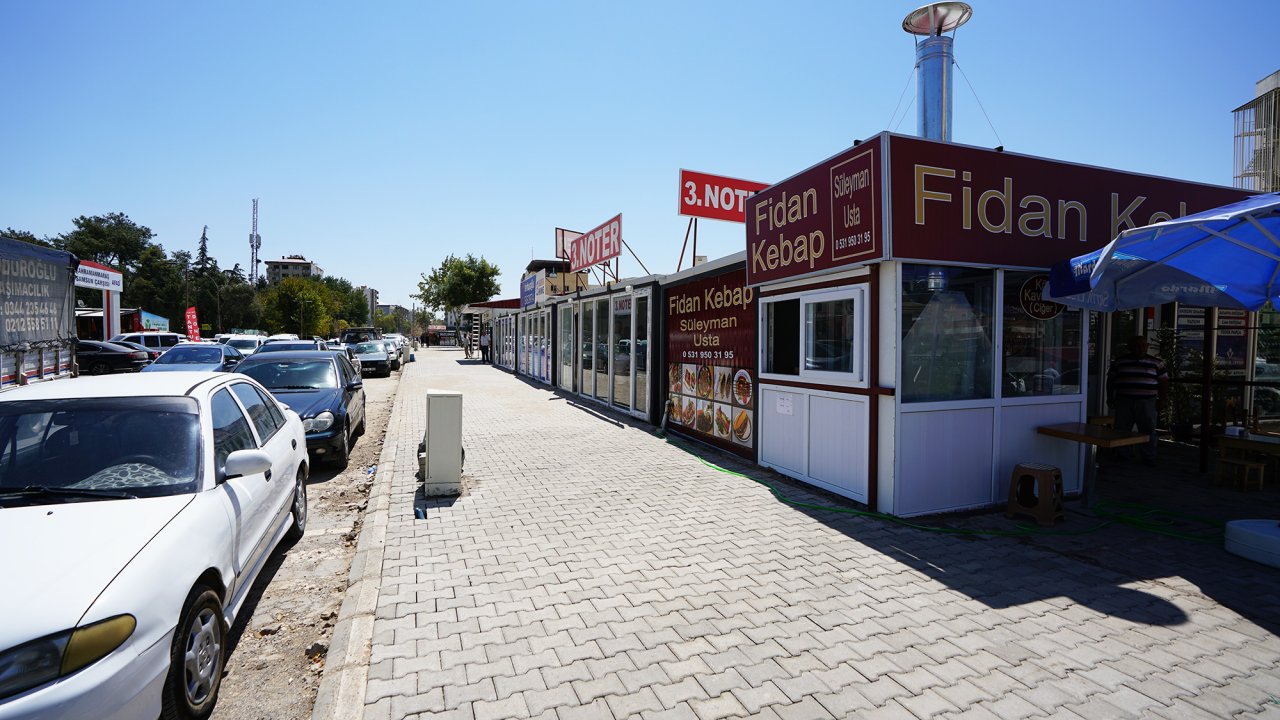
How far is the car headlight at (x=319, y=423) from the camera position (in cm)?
779

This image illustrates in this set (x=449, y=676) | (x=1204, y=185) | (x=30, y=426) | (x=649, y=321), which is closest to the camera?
(x=449, y=676)

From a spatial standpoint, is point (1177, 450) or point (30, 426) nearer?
point (30, 426)

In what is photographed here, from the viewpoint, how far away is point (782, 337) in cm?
751

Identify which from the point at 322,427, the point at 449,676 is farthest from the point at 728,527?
the point at 322,427

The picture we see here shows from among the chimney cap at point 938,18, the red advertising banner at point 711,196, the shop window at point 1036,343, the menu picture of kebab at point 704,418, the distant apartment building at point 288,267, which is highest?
the distant apartment building at point 288,267

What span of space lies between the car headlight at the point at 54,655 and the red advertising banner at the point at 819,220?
19.0 feet

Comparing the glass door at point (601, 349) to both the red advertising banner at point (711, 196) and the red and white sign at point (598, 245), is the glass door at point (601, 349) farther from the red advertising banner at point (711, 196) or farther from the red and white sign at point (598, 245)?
the red advertising banner at point (711, 196)

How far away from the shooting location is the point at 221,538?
10.6ft

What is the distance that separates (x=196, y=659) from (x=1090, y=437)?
23.0 feet

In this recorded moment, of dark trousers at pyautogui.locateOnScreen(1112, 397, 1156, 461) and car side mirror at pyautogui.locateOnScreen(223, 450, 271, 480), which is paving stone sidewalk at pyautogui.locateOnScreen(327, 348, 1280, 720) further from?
dark trousers at pyautogui.locateOnScreen(1112, 397, 1156, 461)

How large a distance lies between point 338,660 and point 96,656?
52.1 inches

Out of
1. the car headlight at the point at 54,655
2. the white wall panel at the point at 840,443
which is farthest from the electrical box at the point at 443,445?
the car headlight at the point at 54,655

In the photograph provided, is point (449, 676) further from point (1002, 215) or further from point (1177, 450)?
point (1177, 450)

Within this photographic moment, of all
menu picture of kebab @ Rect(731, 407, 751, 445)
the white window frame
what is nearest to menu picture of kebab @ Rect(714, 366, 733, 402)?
menu picture of kebab @ Rect(731, 407, 751, 445)
